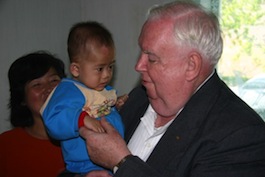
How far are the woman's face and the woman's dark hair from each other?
2 centimetres

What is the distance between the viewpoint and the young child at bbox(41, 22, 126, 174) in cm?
144

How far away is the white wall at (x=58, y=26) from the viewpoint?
2.38 meters

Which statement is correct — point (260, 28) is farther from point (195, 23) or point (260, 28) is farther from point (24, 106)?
point (24, 106)

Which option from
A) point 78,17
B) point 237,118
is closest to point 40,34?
point 78,17

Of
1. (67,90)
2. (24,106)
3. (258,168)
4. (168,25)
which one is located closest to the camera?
(258,168)

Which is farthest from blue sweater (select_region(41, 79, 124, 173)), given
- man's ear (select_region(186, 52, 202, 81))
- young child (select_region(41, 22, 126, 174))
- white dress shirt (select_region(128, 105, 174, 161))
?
man's ear (select_region(186, 52, 202, 81))

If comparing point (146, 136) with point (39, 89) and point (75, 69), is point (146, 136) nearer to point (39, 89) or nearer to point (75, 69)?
point (75, 69)

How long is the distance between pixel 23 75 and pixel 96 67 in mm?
827

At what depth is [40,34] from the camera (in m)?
2.57

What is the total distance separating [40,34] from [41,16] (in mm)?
127

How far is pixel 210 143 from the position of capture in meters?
1.22

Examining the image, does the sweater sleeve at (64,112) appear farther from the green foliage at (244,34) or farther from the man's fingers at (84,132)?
the green foliage at (244,34)

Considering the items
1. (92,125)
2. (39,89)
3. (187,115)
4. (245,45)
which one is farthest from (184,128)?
(245,45)

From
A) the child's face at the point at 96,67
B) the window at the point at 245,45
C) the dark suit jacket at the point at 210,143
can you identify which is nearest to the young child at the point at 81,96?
the child's face at the point at 96,67
